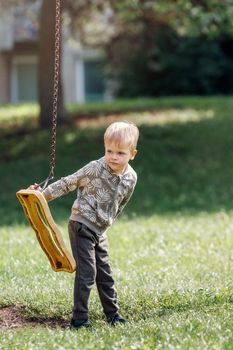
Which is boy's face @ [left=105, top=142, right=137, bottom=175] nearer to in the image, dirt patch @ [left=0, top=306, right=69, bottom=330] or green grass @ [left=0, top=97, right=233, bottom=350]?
green grass @ [left=0, top=97, right=233, bottom=350]

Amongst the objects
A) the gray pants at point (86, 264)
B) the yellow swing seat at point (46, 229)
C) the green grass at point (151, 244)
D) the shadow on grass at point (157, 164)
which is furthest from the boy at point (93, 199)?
the shadow on grass at point (157, 164)

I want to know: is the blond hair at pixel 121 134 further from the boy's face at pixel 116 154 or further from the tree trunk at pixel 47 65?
the tree trunk at pixel 47 65

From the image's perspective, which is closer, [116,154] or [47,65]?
[116,154]

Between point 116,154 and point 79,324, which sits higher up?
point 116,154

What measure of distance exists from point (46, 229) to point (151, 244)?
3760 millimetres

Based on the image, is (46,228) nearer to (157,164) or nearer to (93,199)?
(93,199)

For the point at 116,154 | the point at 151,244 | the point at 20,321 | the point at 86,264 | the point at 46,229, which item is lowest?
the point at 151,244

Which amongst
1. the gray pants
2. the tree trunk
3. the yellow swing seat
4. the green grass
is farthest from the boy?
the tree trunk

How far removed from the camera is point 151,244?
952 centimetres

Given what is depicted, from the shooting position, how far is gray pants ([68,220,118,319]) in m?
5.89

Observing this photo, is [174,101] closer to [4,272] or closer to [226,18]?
[226,18]

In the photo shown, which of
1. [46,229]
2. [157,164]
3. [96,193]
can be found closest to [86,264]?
[46,229]

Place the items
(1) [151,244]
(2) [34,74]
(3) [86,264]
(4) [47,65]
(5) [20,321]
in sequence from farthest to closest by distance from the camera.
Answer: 1. (2) [34,74]
2. (4) [47,65]
3. (1) [151,244]
4. (5) [20,321]
5. (3) [86,264]

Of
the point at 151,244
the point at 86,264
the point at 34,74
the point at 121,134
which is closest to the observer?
the point at 121,134
